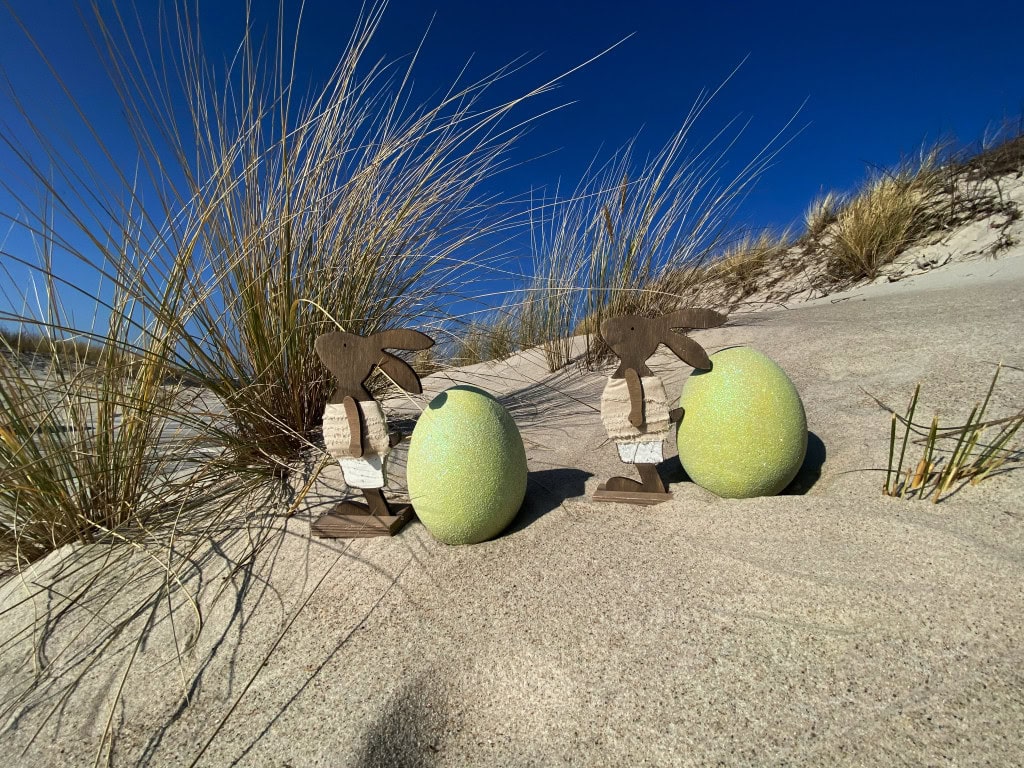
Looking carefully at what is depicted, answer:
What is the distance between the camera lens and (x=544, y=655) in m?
0.89

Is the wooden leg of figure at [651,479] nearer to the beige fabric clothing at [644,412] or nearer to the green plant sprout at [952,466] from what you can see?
the beige fabric clothing at [644,412]

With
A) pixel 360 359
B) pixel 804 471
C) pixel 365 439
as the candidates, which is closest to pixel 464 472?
pixel 365 439

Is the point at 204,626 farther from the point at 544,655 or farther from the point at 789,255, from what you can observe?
the point at 789,255

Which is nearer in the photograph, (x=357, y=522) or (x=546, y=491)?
(x=357, y=522)

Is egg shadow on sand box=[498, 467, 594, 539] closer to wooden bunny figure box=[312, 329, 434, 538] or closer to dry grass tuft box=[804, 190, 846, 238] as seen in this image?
wooden bunny figure box=[312, 329, 434, 538]

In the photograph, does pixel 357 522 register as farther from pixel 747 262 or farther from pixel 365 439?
pixel 747 262

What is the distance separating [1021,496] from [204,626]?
74.2 inches

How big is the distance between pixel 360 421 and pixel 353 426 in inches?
0.9

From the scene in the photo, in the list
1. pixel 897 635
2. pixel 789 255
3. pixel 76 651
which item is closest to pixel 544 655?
pixel 897 635

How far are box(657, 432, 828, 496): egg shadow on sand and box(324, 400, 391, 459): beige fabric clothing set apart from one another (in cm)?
85

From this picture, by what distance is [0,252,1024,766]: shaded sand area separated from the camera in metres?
0.72

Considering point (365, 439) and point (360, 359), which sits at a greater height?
point (360, 359)

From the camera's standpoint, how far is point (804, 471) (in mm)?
1480

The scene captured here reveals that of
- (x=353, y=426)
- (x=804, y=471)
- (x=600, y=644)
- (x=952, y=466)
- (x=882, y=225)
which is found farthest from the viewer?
(x=882, y=225)
